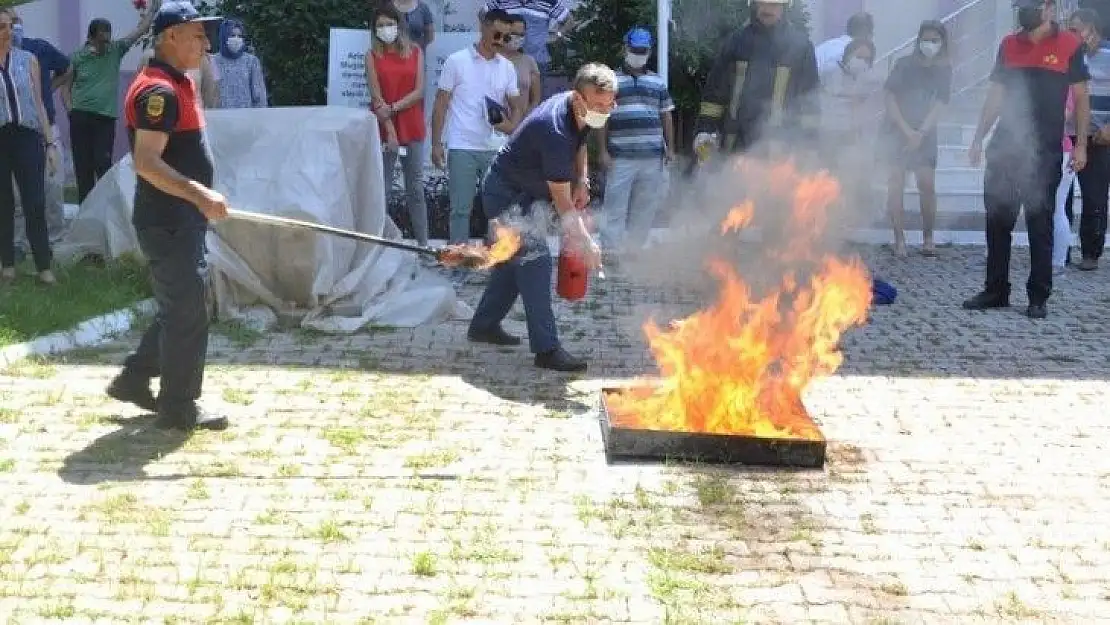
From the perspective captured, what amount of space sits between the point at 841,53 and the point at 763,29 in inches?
116

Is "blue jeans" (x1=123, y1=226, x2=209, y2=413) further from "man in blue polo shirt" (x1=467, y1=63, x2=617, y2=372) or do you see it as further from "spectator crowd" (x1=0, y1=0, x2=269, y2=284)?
"spectator crowd" (x1=0, y1=0, x2=269, y2=284)

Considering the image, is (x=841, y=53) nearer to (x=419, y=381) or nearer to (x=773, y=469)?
(x=419, y=381)

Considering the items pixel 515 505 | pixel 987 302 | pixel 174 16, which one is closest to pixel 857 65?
pixel 987 302

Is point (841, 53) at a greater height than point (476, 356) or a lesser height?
greater

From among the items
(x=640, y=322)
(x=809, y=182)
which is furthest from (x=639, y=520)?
(x=809, y=182)

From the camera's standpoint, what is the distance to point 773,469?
5.73 m

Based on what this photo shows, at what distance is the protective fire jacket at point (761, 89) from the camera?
31.9ft

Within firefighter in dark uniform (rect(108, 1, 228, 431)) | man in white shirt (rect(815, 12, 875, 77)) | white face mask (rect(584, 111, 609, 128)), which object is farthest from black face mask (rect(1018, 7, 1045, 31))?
firefighter in dark uniform (rect(108, 1, 228, 431))

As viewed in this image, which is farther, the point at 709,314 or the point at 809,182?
the point at 809,182

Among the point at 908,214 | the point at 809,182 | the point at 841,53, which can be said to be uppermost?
the point at 841,53

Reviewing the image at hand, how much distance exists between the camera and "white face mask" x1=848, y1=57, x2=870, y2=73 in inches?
476

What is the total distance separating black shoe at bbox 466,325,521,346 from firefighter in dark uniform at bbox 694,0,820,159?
248cm

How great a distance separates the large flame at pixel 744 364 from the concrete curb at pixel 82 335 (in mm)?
3333

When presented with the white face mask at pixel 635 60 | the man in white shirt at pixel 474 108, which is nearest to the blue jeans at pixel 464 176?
the man in white shirt at pixel 474 108
